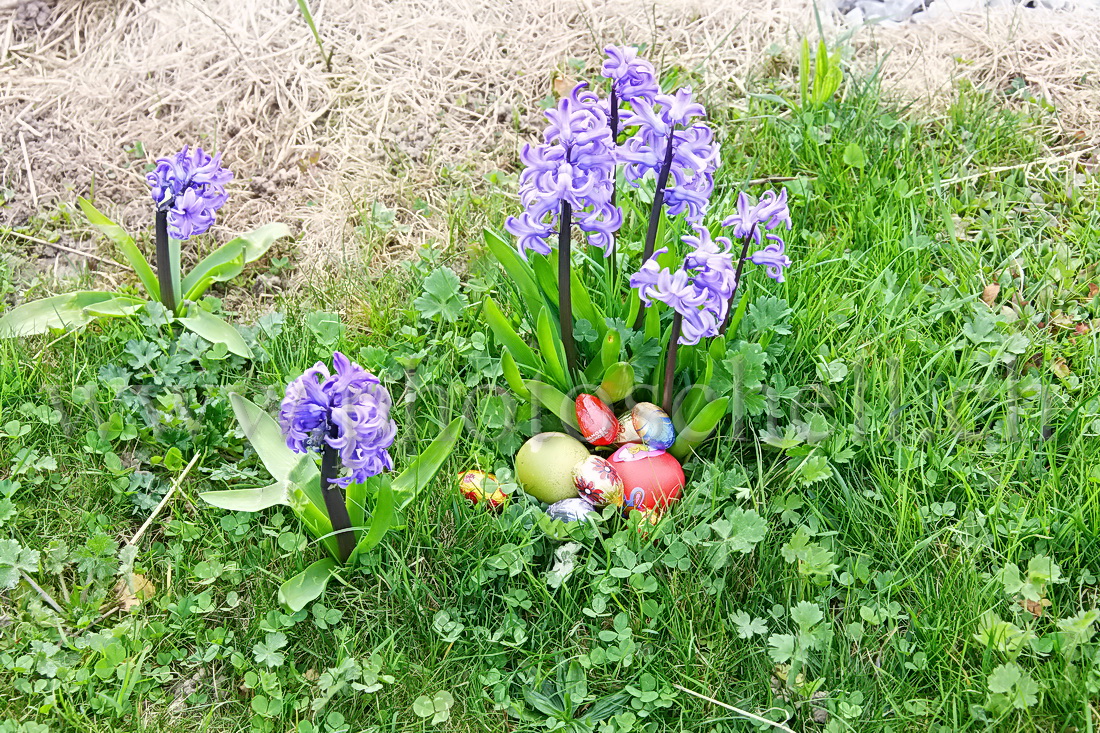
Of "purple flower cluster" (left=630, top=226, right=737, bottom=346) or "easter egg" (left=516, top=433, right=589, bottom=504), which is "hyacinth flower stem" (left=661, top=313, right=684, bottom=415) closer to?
"purple flower cluster" (left=630, top=226, right=737, bottom=346)

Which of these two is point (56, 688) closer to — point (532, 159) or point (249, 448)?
point (249, 448)

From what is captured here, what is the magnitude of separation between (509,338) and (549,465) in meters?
0.37

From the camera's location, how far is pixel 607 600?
7.19ft

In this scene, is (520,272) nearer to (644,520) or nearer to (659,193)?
(659,193)

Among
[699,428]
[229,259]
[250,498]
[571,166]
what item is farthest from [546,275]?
[229,259]

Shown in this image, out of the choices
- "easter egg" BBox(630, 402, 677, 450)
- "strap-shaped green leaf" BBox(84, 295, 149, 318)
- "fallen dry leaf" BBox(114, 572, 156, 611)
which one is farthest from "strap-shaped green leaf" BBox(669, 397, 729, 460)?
"strap-shaped green leaf" BBox(84, 295, 149, 318)

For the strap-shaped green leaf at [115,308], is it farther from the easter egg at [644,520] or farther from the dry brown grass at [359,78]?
the easter egg at [644,520]

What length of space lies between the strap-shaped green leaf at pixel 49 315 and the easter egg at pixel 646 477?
176 centimetres

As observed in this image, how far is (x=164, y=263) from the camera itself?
2770 mm

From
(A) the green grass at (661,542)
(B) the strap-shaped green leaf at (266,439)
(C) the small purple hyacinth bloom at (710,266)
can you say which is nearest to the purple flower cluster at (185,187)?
(A) the green grass at (661,542)

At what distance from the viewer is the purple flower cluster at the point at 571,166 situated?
192cm

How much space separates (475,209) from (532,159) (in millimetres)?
1313

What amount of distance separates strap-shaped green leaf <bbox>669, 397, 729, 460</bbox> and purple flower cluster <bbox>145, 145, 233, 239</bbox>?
1.55m

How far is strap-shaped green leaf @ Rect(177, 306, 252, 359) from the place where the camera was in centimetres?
276
